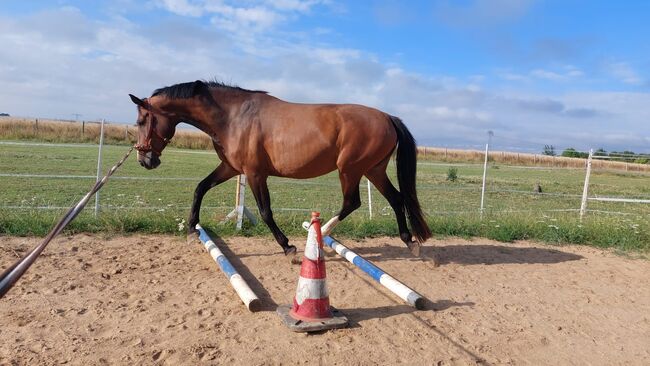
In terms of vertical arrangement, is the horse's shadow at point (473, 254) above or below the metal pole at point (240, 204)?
below

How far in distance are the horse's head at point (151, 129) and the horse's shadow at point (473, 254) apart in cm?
289

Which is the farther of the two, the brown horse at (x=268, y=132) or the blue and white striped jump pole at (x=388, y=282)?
the brown horse at (x=268, y=132)

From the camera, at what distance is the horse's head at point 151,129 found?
5543mm

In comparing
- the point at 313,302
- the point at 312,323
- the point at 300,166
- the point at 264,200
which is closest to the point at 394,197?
the point at 300,166

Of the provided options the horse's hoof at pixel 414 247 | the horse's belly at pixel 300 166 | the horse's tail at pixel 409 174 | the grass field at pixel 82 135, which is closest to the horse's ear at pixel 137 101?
the horse's belly at pixel 300 166

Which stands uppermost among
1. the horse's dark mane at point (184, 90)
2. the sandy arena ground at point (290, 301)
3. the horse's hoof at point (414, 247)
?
the horse's dark mane at point (184, 90)

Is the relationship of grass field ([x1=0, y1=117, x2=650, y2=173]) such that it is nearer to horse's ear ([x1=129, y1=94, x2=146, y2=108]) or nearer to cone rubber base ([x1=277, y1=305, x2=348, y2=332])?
horse's ear ([x1=129, y1=94, x2=146, y2=108])

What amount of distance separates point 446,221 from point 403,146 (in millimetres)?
2508

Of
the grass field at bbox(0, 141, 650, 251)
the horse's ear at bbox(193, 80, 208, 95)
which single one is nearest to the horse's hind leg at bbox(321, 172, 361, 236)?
the grass field at bbox(0, 141, 650, 251)

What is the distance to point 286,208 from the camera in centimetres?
1058

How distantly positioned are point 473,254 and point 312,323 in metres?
3.62

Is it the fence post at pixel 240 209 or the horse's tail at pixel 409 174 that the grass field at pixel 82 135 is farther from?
the horse's tail at pixel 409 174

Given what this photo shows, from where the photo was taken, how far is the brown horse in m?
5.55

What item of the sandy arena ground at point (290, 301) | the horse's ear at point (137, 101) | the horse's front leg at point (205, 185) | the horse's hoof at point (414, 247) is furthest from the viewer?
the horse's front leg at point (205, 185)
